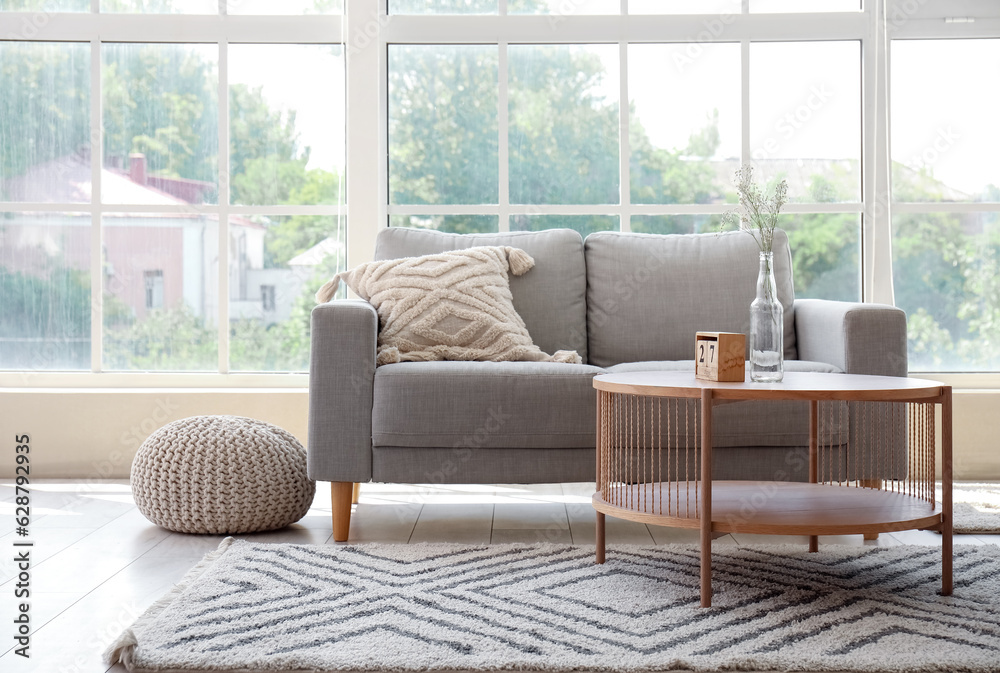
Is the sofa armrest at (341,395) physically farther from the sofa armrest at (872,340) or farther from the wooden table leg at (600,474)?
the sofa armrest at (872,340)

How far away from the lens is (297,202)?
3.85m

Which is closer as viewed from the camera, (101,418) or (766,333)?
(766,333)

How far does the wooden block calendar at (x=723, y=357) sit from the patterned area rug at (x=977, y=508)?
3.53 ft

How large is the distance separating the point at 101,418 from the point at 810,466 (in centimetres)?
270

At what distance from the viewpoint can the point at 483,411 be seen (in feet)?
8.07

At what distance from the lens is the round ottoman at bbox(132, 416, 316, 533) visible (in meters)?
2.52

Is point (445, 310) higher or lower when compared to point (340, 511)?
higher

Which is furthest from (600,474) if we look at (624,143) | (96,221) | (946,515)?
(96,221)

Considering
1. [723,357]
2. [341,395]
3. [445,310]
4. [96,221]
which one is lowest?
[341,395]

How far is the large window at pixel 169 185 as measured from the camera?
3.80m

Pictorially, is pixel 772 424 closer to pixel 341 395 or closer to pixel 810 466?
pixel 810 466

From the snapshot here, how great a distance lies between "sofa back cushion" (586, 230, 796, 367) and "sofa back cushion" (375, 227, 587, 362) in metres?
0.07

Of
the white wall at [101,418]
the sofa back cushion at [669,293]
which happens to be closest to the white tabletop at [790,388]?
the sofa back cushion at [669,293]

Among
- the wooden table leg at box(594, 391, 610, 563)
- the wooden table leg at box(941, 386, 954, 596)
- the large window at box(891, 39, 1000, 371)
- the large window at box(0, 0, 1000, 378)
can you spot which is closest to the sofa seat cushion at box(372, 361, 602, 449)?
the wooden table leg at box(594, 391, 610, 563)
